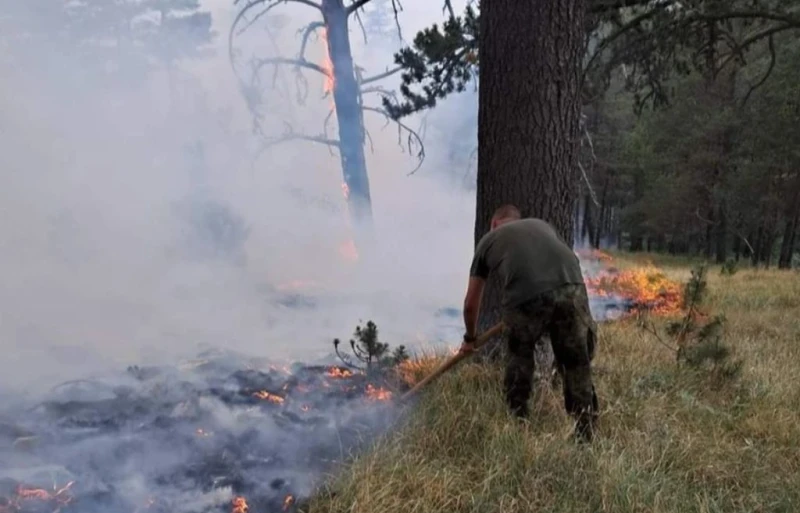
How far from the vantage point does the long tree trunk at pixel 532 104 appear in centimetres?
396

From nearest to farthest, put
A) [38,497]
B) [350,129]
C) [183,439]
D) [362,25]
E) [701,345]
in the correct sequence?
Answer: [38,497] → [183,439] → [701,345] → [362,25] → [350,129]

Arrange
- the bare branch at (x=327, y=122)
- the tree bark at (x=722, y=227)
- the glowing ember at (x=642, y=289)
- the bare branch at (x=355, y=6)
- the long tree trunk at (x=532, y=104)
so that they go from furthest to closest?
the tree bark at (x=722, y=227) < the bare branch at (x=327, y=122) < the bare branch at (x=355, y=6) < the glowing ember at (x=642, y=289) < the long tree trunk at (x=532, y=104)

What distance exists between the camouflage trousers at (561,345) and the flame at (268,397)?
1527 millimetres

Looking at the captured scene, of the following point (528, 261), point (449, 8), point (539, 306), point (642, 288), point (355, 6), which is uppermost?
point (355, 6)

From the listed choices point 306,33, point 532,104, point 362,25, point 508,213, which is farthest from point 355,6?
point 508,213

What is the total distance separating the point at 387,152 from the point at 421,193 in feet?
3.55

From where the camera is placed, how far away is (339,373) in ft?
15.8

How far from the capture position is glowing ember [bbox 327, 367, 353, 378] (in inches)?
186

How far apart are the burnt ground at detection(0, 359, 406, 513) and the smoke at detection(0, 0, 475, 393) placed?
0.59 meters

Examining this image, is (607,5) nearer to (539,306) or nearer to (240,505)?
(539,306)

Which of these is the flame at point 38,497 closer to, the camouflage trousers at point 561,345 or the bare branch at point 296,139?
the camouflage trousers at point 561,345

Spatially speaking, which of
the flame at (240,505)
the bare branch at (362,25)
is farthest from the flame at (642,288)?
the flame at (240,505)

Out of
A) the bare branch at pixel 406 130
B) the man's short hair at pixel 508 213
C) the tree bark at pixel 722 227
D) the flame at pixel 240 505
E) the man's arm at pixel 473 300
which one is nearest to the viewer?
the flame at pixel 240 505

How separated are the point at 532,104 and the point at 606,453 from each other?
2.13 meters
